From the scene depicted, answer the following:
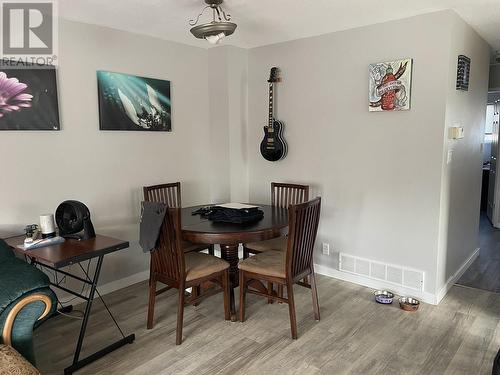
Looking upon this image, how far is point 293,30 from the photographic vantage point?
11.0ft

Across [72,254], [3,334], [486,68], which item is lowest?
[3,334]

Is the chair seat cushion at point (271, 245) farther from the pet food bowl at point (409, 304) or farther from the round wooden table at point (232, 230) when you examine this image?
the pet food bowl at point (409, 304)

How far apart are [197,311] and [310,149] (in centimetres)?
177

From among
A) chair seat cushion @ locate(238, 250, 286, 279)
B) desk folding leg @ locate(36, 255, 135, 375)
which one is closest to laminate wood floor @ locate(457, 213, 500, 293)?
chair seat cushion @ locate(238, 250, 286, 279)

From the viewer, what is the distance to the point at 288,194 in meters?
3.54

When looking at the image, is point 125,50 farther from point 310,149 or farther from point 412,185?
point 412,185

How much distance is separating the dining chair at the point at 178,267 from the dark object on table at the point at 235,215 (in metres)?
0.29

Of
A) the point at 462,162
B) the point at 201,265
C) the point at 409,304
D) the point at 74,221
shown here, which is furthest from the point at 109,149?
the point at 462,162

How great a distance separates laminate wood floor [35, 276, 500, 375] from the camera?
227cm

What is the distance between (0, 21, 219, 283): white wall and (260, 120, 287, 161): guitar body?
0.58 metres

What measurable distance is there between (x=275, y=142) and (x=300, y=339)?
191 centimetres

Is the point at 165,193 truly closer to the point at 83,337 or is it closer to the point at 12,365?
the point at 83,337

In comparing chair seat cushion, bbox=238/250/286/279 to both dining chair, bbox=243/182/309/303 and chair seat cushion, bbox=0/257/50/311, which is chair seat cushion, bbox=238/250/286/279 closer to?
dining chair, bbox=243/182/309/303

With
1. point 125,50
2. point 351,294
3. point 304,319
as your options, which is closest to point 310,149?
point 351,294
